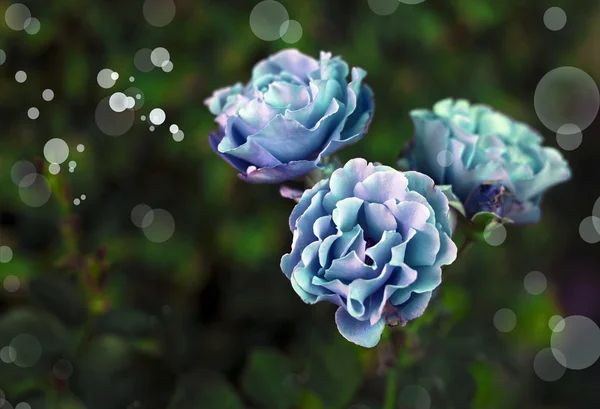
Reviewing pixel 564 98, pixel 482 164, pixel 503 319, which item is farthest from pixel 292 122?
pixel 564 98

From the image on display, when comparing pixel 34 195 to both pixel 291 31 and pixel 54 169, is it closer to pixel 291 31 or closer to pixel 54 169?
pixel 291 31

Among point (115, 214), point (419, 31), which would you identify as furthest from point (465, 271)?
point (115, 214)

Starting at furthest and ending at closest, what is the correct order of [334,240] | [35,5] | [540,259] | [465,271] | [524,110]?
[540,259], [524,110], [465,271], [35,5], [334,240]

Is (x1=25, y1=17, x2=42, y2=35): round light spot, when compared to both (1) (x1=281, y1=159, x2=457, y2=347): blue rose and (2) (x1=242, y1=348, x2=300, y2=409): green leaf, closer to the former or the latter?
(2) (x1=242, y1=348, x2=300, y2=409): green leaf

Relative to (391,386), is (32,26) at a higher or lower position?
lower

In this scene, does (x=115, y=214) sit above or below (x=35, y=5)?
below

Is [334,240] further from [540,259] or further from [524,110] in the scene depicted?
[540,259]

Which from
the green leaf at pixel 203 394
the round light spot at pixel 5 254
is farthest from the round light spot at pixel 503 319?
the round light spot at pixel 5 254
